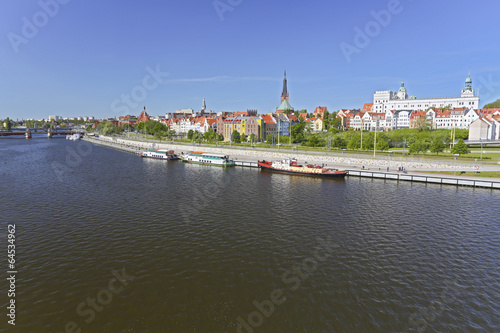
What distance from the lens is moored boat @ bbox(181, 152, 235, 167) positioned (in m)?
85.2

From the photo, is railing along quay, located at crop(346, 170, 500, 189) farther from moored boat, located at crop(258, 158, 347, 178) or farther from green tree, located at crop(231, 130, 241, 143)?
green tree, located at crop(231, 130, 241, 143)

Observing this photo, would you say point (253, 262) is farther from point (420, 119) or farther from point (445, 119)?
point (445, 119)

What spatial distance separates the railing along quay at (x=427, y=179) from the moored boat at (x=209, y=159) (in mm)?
34916

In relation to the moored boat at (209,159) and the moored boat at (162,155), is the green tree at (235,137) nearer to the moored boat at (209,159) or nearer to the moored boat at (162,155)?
the moored boat at (162,155)

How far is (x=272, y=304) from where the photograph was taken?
19.4m

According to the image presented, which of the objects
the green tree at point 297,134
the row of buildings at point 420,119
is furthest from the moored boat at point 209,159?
the row of buildings at point 420,119

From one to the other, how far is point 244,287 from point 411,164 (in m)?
62.6

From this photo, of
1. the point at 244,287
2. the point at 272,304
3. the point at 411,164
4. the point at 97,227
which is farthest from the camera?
the point at 411,164

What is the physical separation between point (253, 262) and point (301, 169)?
47219 mm

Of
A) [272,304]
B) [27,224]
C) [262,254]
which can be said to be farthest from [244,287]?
[27,224]

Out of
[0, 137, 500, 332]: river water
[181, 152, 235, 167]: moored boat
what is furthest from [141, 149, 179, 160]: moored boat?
[0, 137, 500, 332]: river water

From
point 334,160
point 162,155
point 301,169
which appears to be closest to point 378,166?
point 334,160

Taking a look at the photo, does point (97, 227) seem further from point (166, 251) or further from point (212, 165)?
point (212, 165)

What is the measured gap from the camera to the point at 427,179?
5812 cm
